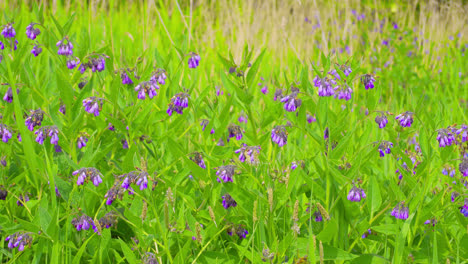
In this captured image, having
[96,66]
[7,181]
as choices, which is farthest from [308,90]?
[7,181]

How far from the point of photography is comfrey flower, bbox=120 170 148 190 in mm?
1709

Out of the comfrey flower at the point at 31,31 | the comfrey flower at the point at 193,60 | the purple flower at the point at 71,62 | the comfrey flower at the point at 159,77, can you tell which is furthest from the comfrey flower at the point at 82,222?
the comfrey flower at the point at 31,31

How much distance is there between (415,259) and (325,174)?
1.52 ft

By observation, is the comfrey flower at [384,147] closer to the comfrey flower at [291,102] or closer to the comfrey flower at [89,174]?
the comfrey flower at [291,102]

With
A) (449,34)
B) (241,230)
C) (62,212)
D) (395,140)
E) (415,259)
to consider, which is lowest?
(62,212)

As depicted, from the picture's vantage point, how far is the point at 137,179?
1.77 meters

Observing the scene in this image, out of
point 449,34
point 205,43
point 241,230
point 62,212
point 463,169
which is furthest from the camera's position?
point 449,34

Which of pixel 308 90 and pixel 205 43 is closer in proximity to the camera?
pixel 308 90

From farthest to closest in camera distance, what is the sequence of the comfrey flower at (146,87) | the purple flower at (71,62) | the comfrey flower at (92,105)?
the purple flower at (71,62) < the comfrey flower at (146,87) < the comfrey flower at (92,105)

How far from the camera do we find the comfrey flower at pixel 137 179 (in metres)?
1.71

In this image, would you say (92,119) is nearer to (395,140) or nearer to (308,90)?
(308,90)

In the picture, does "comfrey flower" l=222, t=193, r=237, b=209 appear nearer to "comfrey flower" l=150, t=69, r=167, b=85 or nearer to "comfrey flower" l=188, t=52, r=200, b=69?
"comfrey flower" l=150, t=69, r=167, b=85

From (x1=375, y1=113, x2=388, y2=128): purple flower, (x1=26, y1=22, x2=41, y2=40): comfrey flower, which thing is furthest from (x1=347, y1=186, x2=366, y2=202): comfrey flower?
(x1=26, y1=22, x2=41, y2=40): comfrey flower

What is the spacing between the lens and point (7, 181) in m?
2.37
